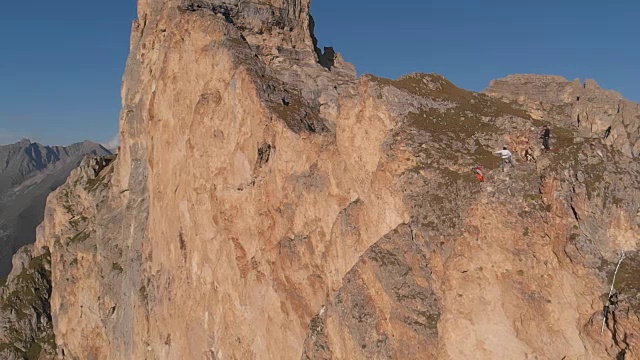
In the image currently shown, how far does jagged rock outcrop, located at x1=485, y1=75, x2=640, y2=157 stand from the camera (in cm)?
5819

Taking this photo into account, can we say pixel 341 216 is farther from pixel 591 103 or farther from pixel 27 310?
pixel 27 310

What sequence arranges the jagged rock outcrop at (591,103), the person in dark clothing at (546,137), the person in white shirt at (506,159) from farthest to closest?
the jagged rock outcrop at (591,103) < the person in dark clothing at (546,137) < the person in white shirt at (506,159)

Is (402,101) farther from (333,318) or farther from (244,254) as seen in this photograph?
(244,254)

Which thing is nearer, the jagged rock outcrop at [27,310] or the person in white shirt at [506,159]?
the person in white shirt at [506,159]

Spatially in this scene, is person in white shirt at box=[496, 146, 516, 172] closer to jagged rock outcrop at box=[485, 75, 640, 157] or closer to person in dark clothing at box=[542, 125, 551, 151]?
person in dark clothing at box=[542, 125, 551, 151]

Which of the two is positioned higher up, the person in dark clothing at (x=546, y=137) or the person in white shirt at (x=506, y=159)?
the person in dark clothing at (x=546, y=137)

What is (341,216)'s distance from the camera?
26953mm

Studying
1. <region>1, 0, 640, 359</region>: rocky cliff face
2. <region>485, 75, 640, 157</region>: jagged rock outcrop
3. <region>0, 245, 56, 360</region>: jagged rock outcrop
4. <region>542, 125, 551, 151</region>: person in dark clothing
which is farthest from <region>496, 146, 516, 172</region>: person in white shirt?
<region>0, 245, 56, 360</region>: jagged rock outcrop

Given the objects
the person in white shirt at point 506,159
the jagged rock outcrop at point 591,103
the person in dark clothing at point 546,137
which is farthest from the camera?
the jagged rock outcrop at point 591,103

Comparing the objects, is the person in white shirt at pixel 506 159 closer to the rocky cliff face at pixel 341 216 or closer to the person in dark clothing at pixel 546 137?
the rocky cliff face at pixel 341 216

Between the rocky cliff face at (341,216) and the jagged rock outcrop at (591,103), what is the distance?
73.5ft

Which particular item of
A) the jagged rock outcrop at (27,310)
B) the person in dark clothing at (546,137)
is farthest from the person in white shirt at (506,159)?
the jagged rock outcrop at (27,310)

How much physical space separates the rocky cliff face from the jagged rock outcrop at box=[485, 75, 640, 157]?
73.5 ft

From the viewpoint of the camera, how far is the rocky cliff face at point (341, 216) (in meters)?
18.4
